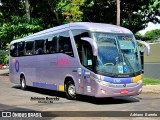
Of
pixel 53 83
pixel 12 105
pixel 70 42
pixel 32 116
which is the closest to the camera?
pixel 32 116

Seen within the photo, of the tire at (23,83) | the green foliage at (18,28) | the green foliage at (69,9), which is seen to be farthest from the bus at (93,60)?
the green foliage at (69,9)

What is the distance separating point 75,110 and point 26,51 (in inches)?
374

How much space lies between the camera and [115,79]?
44.7 feet

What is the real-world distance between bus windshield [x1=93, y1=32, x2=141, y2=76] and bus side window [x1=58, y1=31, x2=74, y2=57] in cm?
175

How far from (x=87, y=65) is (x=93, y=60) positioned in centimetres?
59

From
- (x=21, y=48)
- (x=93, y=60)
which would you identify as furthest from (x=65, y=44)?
(x=21, y=48)

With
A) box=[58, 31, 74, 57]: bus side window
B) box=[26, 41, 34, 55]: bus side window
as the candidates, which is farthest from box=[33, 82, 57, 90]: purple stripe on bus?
box=[58, 31, 74, 57]: bus side window

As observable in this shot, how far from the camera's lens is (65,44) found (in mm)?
15891

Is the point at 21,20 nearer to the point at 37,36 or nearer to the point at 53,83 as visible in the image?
the point at 37,36

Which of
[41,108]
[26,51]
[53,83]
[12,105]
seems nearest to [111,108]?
[41,108]

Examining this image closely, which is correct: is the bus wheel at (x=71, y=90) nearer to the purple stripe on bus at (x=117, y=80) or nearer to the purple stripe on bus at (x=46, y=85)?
the purple stripe on bus at (x=46, y=85)

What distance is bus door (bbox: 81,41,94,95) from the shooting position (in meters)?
14.0

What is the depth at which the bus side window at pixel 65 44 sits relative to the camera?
1548 cm

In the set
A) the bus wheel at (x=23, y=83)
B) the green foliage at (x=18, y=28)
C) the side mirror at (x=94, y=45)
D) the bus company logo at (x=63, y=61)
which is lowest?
the bus wheel at (x=23, y=83)
